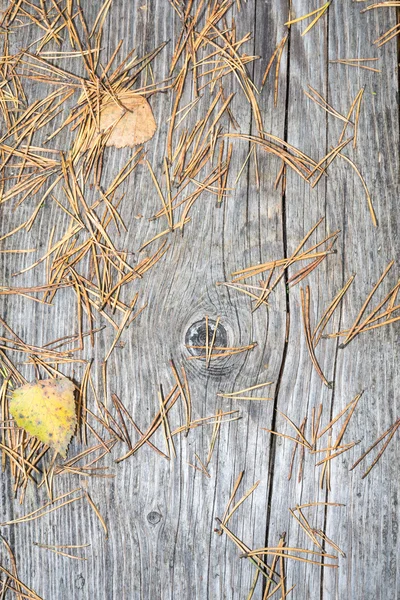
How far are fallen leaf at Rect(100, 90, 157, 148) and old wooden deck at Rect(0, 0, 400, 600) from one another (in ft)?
0.14

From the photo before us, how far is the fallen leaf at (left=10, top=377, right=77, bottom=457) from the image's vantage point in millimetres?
1858

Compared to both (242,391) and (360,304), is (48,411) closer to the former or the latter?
(242,391)

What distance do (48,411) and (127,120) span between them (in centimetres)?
106

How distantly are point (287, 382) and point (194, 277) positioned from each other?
1.62 feet

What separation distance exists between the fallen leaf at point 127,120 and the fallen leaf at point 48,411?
89 cm

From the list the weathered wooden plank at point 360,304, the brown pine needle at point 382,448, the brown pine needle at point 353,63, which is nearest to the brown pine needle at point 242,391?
the weathered wooden plank at point 360,304

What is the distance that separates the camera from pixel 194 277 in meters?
1.97

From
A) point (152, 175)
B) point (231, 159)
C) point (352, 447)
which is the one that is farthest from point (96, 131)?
point (352, 447)

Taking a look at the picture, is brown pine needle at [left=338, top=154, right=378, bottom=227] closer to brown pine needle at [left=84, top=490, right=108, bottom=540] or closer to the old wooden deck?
the old wooden deck

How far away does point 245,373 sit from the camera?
194 centimetres

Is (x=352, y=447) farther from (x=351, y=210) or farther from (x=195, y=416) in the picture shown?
(x=351, y=210)

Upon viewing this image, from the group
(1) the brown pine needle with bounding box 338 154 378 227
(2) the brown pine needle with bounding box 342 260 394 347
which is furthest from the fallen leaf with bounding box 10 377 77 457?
(1) the brown pine needle with bounding box 338 154 378 227

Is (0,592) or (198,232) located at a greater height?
(198,232)

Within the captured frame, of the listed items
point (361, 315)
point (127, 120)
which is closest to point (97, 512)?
point (361, 315)
